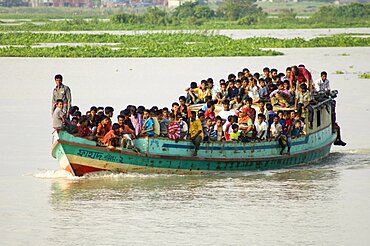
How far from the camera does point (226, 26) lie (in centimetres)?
8106

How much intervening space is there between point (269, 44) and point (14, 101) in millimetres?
27044

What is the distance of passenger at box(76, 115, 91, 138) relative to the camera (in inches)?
680

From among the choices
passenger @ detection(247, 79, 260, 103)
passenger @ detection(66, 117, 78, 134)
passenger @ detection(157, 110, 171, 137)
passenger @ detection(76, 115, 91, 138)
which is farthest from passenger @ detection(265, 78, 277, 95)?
passenger @ detection(66, 117, 78, 134)

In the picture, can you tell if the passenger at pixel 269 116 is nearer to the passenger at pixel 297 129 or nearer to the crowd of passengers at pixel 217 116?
the crowd of passengers at pixel 217 116

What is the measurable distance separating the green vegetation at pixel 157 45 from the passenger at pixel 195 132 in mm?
30987

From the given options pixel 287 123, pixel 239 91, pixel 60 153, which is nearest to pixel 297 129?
pixel 287 123

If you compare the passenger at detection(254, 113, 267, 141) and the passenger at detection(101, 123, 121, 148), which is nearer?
the passenger at detection(101, 123, 121, 148)

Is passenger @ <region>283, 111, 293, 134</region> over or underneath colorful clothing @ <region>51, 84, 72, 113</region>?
underneath

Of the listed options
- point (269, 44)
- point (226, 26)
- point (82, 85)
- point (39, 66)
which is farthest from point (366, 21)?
point (82, 85)

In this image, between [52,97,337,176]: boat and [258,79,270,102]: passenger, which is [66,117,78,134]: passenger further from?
[258,79,270,102]: passenger

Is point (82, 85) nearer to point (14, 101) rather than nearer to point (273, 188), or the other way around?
point (14, 101)

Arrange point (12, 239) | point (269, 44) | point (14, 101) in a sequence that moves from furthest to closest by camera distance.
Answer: point (269, 44) < point (14, 101) < point (12, 239)

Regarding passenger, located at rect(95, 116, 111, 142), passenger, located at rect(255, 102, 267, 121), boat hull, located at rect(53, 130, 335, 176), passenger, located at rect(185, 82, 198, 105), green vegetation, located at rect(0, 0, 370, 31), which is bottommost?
boat hull, located at rect(53, 130, 335, 176)

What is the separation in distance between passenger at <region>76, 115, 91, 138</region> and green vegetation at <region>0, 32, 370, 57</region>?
31.6 meters
